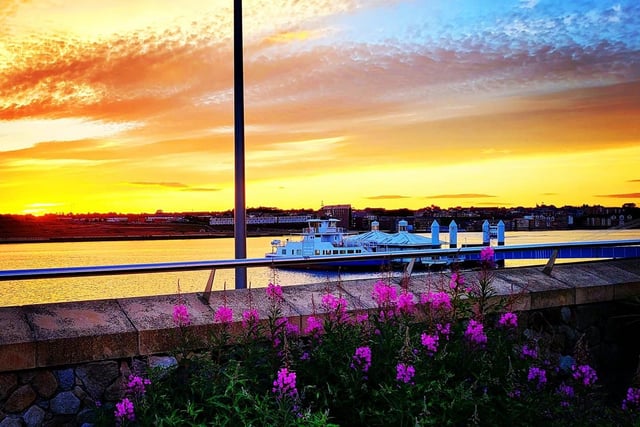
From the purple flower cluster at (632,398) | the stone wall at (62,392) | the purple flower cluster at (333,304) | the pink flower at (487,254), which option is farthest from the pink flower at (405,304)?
the stone wall at (62,392)

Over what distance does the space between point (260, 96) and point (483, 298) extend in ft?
29.3

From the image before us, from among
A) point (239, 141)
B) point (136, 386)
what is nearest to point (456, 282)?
point (136, 386)

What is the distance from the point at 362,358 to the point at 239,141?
3.33 m

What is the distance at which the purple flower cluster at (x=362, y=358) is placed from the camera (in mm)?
3828

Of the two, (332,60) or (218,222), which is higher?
(332,60)

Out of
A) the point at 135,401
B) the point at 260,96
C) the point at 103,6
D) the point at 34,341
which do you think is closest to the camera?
the point at 135,401

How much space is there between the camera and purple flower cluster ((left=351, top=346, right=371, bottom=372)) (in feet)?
12.6

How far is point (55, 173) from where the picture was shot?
15922 millimetres

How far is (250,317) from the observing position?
4336mm

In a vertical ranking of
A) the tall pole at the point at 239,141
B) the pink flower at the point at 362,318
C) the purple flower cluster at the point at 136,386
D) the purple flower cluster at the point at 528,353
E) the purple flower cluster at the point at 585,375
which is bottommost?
the purple flower cluster at the point at 585,375

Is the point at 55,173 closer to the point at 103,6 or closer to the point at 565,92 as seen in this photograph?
the point at 103,6

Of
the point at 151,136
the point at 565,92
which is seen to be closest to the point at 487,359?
the point at 565,92

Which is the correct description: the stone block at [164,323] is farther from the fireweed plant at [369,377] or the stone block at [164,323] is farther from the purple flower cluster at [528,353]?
the purple flower cluster at [528,353]

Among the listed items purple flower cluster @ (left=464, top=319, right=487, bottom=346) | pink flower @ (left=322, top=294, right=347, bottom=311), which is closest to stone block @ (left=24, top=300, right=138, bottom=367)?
pink flower @ (left=322, top=294, right=347, bottom=311)
